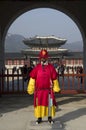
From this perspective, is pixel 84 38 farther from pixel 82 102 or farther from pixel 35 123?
pixel 35 123

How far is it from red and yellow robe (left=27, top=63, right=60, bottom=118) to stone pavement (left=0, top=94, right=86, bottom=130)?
0.36 m

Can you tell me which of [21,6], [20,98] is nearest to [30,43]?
[21,6]

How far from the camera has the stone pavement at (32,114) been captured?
8.77 metres

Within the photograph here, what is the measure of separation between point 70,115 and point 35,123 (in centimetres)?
146

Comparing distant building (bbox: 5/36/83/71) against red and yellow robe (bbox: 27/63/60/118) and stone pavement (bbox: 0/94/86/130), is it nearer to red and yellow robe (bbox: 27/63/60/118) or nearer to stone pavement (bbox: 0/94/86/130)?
stone pavement (bbox: 0/94/86/130)

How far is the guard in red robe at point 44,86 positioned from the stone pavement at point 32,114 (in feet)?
1.07

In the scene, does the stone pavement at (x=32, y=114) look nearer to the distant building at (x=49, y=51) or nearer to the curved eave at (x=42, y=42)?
the distant building at (x=49, y=51)

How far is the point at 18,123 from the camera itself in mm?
9242

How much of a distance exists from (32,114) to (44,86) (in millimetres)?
1784

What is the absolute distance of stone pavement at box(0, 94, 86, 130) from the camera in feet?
28.8

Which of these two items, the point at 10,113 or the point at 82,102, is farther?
the point at 82,102

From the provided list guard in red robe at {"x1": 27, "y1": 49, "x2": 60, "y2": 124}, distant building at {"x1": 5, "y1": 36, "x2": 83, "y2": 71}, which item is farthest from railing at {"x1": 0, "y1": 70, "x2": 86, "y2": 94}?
distant building at {"x1": 5, "y1": 36, "x2": 83, "y2": 71}

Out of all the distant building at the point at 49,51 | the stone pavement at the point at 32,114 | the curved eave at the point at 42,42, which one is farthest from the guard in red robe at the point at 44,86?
the curved eave at the point at 42,42

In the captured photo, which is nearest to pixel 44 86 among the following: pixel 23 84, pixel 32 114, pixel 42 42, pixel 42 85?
pixel 42 85
